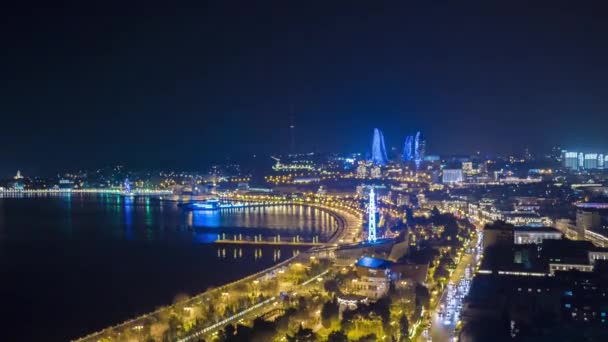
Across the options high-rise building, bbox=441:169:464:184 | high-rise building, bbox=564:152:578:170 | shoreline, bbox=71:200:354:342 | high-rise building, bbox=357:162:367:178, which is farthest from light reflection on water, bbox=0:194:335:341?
high-rise building, bbox=564:152:578:170

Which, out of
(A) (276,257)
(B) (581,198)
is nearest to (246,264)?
(A) (276,257)

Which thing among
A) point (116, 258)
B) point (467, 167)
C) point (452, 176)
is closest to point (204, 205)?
point (452, 176)

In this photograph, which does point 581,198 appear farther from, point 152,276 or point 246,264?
point 152,276

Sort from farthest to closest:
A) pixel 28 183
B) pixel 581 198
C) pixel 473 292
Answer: pixel 28 183, pixel 581 198, pixel 473 292

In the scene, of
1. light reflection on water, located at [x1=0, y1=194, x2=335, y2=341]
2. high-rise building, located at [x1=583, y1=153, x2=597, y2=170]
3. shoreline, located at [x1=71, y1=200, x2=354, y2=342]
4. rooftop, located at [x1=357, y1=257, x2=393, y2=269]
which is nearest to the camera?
shoreline, located at [x1=71, y1=200, x2=354, y2=342]

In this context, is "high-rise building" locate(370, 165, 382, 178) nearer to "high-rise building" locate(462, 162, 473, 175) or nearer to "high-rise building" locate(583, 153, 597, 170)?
"high-rise building" locate(462, 162, 473, 175)

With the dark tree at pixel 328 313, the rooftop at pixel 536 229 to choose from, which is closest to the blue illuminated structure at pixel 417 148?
the rooftop at pixel 536 229
